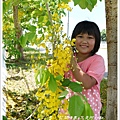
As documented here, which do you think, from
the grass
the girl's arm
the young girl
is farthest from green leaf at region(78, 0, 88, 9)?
the grass

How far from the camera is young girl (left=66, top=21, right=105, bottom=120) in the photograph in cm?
118

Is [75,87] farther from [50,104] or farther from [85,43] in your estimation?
[85,43]

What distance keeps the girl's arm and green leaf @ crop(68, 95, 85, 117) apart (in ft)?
0.72

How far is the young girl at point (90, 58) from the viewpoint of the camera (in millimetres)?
1183

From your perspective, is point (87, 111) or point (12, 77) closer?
point (87, 111)

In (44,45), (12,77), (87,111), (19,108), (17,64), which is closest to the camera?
(87,111)

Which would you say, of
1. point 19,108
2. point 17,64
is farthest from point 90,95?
point 17,64

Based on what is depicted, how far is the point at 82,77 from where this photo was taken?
3.56 feet

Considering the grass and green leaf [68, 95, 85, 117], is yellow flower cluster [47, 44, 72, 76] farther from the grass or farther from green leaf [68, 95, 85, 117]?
the grass

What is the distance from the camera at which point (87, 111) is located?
80cm

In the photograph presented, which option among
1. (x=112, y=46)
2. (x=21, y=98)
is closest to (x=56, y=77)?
(x=112, y=46)

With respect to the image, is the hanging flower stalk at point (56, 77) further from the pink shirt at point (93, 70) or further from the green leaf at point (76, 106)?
the pink shirt at point (93, 70)

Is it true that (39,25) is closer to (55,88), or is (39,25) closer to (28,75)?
(55,88)

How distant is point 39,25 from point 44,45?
4.7 inches
